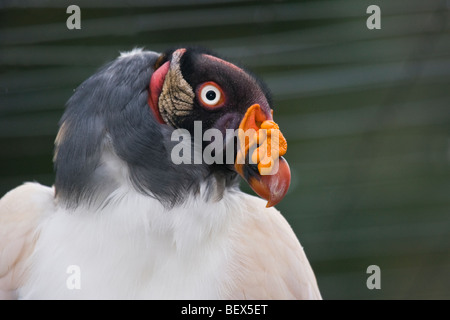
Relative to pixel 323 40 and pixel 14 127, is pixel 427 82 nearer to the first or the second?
pixel 323 40

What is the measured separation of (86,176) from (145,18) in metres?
1.87

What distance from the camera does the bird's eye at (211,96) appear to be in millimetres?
1548

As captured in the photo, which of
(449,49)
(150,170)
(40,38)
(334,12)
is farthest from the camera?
(449,49)

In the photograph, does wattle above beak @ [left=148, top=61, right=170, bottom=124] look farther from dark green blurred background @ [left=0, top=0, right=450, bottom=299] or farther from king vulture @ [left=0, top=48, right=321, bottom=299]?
dark green blurred background @ [left=0, top=0, right=450, bottom=299]

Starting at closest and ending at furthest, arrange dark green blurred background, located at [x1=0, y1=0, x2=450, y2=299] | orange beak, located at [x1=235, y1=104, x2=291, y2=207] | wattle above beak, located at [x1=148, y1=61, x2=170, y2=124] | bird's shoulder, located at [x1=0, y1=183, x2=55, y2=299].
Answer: orange beak, located at [x1=235, y1=104, x2=291, y2=207] < wattle above beak, located at [x1=148, y1=61, x2=170, y2=124] < bird's shoulder, located at [x1=0, y1=183, x2=55, y2=299] < dark green blurred background, located at [x1=0, y1=0, x2=450, y2=299]

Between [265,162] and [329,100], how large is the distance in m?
2.39

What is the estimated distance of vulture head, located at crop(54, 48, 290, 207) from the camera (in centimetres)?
154

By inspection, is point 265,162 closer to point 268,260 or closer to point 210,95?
point 210,95

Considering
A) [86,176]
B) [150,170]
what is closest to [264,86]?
[150,170]

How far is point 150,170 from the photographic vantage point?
155cm

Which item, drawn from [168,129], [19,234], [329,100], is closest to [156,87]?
[168,129]

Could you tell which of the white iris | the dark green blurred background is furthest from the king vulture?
the dark green blurred background

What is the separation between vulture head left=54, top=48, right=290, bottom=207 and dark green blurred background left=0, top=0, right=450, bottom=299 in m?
1.67

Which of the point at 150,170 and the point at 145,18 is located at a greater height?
the point at 145,18
